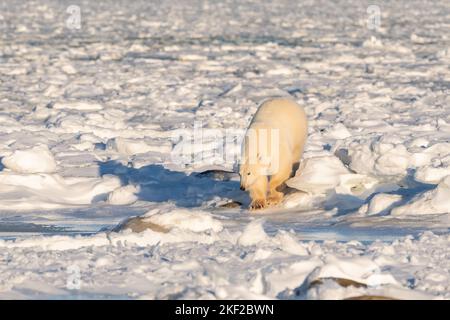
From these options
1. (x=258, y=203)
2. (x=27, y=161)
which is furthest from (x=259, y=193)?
(x=27, y=161)

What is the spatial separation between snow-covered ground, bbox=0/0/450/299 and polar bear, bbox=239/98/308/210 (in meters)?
0.13

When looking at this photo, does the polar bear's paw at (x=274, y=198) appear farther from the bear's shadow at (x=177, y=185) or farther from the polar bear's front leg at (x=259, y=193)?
the bear's shadow at (x=177, y=185)

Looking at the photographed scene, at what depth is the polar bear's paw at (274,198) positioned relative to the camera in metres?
6.45

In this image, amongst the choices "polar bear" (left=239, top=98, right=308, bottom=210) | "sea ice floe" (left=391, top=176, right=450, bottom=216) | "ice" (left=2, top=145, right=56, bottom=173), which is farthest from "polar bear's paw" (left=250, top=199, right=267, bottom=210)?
"ice" (left=2, top=145, right=56, bottom=173)

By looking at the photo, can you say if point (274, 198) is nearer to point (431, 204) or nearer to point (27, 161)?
point (431, 204)

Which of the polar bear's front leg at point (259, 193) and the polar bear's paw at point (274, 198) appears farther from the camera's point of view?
the polar bear's paw at point (274, 198)

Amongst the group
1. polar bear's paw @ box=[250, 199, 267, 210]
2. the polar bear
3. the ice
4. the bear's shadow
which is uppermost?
the polar bear

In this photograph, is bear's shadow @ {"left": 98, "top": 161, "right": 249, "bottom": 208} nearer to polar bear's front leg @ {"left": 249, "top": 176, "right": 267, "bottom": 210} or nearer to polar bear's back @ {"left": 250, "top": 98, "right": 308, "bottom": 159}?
polar bear's front leg @ {"left": 249, "top": 176, "right": 267, "bottom": 210}

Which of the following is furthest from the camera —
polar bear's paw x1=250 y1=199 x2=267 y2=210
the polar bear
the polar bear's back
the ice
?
the ice

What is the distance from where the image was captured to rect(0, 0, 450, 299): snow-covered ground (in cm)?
425

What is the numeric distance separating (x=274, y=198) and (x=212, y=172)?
1.10 m

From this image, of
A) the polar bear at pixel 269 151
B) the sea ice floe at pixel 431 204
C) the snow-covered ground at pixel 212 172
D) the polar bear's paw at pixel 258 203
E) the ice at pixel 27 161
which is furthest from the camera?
the ice at pixel 27 161

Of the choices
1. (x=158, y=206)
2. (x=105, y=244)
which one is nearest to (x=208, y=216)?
(x=105, y=244)

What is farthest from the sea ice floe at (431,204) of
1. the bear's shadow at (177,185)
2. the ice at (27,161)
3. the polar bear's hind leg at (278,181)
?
the ice at (27,161)
